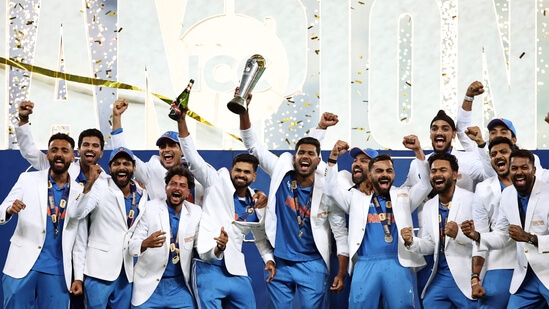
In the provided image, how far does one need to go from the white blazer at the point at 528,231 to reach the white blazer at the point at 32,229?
296cm

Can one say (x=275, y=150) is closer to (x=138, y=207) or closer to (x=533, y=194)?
(x=138, y=207)

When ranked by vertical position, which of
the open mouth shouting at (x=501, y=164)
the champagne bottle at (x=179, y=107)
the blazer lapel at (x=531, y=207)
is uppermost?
the champagne bottle at (x=179, y=107)

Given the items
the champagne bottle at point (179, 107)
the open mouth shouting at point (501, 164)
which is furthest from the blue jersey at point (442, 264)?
the champagne bottle at point (179, 107)

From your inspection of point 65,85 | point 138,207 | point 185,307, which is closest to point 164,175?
point 138,207

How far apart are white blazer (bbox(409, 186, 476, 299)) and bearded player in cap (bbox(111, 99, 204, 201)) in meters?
1.73

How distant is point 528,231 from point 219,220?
2216mm

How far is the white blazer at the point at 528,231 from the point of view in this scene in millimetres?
7121

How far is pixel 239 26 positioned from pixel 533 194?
3572 mm

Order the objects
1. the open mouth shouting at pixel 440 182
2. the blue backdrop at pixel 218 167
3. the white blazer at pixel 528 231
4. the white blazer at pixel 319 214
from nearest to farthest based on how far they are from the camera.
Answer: the white blazer at pixel 528 231 < the open mouth shouting at pixel 440 182 < the white blazer at pixel 319 214 < the blue backdrop at pixel 218 167

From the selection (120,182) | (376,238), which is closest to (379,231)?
(376,238)

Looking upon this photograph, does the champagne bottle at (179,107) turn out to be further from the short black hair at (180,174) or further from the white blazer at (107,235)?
the white blazer at (107,235)

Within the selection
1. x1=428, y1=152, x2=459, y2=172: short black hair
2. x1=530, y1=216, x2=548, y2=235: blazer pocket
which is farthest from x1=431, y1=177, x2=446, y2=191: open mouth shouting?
x1=530, y1=216, x2=548, y2=235: blazer pocket

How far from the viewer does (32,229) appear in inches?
297

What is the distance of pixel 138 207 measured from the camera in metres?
7.72
